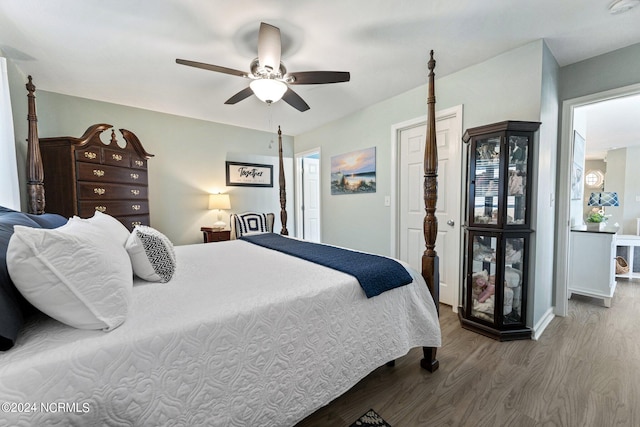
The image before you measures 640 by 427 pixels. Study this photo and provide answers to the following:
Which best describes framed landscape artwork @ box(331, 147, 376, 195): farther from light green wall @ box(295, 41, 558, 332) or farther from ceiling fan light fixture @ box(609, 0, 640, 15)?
ceiling fan light fixture @ box(609, 0, 640, 15)

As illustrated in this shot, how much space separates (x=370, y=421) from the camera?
1348 millimetres

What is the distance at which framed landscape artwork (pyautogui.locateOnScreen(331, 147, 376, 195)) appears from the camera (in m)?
3.46

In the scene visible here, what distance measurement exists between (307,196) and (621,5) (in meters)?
4.16

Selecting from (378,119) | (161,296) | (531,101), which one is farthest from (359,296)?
(378,119)

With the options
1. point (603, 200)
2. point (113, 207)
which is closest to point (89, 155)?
point (113, 207)

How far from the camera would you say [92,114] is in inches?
124

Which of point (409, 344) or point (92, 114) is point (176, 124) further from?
point (409, 344)

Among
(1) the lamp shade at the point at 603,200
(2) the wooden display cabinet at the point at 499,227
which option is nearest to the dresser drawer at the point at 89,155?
(2) the wooden display cabinet at the point at 499,227

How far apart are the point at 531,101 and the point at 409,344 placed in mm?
2126

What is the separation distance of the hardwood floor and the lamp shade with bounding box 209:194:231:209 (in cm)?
308

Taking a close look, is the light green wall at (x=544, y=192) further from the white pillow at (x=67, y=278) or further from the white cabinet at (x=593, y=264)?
the white pillow at (x=67, y=278)

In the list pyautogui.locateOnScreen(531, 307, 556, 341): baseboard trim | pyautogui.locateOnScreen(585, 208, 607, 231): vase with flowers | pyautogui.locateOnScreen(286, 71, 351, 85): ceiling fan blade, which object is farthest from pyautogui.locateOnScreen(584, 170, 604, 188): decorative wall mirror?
pyautogui.locateOnScreen(286, 71, 351, 85): ceiling fan blade

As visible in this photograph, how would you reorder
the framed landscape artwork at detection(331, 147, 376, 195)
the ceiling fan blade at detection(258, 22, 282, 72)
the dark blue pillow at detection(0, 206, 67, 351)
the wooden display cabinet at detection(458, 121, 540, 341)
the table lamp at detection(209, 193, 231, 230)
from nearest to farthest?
the dark blue pillow at detection(0, 206, 67, 351)
the ceiling fan blade at detection(258, 22, 282, 72)
the wooden display cabinet at detection(458, 121, 540, 341)
the framed landscape artwork at detection(331, 147, 376, 195)
the table lamp at detection(209, 193, 231, 230)

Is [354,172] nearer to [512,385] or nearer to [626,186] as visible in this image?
[512,385]
